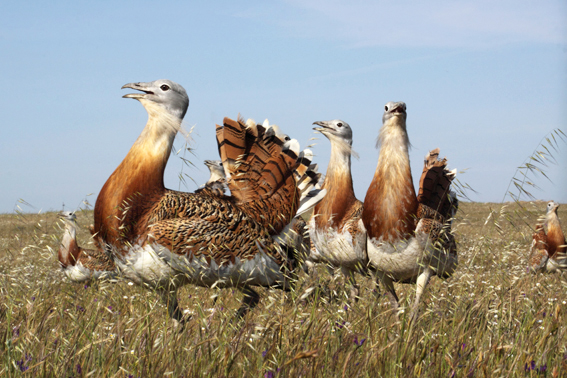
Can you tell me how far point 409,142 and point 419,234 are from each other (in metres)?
0.83

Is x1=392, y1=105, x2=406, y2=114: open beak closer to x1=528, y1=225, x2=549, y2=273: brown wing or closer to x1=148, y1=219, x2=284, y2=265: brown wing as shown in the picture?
x1=148, y1=219, x2=284, y2=265: brown wing

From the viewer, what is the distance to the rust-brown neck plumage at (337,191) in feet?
17.3

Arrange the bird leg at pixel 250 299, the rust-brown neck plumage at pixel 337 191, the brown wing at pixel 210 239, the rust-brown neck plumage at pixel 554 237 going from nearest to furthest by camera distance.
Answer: the brown wing at pixel 210 239, the bird leg at pixel 250 299, the rust-brown neck plumage at pixel 337 191, the rust-brown neck plumage at pixel 554 237

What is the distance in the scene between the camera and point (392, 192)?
419 cm

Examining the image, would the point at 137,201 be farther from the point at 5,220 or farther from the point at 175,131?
the point at 5,220

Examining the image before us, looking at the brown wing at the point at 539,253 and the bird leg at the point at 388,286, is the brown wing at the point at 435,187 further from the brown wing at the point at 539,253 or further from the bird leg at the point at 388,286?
the brown wing at the point at 539,253

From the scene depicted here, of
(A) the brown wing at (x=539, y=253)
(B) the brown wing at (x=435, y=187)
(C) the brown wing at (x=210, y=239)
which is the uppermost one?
(B) the brown wing at (x=435, y=187)

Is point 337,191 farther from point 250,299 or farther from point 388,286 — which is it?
point 250,299

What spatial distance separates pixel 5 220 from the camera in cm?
1989

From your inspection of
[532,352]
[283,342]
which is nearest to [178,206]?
[283,342]

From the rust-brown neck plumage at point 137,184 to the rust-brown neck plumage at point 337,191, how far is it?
76.6 inches

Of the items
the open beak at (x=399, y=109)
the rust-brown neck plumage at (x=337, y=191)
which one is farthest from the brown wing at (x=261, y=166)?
the open beak at (x=399, y=109)

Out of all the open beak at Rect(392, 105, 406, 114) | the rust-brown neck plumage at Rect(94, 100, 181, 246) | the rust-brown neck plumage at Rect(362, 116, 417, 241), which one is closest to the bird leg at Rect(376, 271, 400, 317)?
the rust-brown neck plumage at Rect(362, 116, 417, 241)

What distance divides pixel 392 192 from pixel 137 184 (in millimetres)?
2028
